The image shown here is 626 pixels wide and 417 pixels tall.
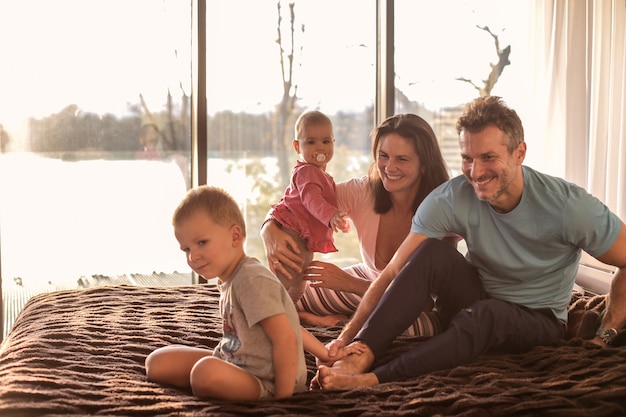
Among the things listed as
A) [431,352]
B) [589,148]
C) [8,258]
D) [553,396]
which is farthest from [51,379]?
[589,148]

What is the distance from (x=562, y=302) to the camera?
2480mm

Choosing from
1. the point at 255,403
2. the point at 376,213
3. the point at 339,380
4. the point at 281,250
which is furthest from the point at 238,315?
the point at 376,213

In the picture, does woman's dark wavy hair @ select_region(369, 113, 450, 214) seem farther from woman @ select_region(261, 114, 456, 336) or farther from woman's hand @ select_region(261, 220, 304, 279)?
woman's hand @ select_region(261, 220, 304, 279)

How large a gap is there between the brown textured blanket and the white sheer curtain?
95 cm

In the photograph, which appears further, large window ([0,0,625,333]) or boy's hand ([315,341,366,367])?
large window ([0,0,625,333])

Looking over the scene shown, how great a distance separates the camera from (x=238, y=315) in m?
1.99

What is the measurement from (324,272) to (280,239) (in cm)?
23

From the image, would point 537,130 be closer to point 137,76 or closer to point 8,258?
point 137,76

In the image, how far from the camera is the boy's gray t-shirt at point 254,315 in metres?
1.94

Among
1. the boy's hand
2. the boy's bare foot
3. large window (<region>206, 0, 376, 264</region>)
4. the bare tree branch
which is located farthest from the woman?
the bare tree branch

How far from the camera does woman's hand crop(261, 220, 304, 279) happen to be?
9.51 feet

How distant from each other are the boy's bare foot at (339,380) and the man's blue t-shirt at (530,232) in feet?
1.84

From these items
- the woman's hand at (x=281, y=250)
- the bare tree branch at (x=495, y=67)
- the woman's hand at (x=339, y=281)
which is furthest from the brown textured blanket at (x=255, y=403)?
the bare tree branch at (x=495, y=67)

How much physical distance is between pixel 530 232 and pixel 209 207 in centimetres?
101
